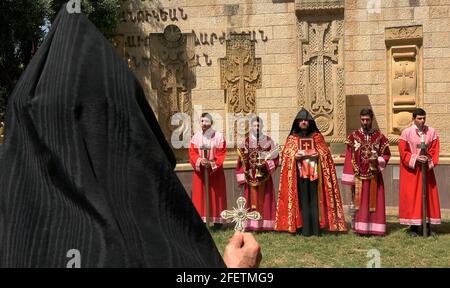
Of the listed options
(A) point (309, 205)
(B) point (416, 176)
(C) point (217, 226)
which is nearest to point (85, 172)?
(A) point (309, 205)

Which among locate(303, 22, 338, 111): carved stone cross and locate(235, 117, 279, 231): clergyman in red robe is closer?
locate(235, 117, 279, 231): clergyman in red robe

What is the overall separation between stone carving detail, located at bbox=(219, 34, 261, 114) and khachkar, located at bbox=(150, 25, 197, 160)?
713 millimetres

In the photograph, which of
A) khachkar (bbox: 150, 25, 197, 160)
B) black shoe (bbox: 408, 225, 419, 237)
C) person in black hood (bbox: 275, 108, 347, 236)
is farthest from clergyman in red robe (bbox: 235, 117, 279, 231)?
khachkar (bbox: 150, 25, 197, 160)

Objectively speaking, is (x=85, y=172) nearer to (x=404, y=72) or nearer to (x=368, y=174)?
(x=368, y=174)

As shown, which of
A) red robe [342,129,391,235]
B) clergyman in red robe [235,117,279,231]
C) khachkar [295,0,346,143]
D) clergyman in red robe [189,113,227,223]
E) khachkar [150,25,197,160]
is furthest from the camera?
khachkar [150,25,197,160]

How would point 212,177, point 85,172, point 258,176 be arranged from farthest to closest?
point 212,177
point 258,176
point 85,172

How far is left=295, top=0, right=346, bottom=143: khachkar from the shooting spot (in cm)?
1098

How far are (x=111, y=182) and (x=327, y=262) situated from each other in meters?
5.67

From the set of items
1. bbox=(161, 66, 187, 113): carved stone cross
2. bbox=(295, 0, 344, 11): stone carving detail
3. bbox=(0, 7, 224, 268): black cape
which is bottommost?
bbox=(0, 7, 224, 268): black cape

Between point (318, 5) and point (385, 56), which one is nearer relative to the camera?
point (318, 5)

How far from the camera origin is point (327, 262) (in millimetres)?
6680

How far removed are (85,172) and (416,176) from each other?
7844 millimetres

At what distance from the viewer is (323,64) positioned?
11.1 meters

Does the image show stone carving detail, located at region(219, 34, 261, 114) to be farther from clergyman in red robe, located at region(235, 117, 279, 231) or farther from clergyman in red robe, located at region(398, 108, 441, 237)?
clergyman in red robe, located at region(398, 108, 441, 237)
